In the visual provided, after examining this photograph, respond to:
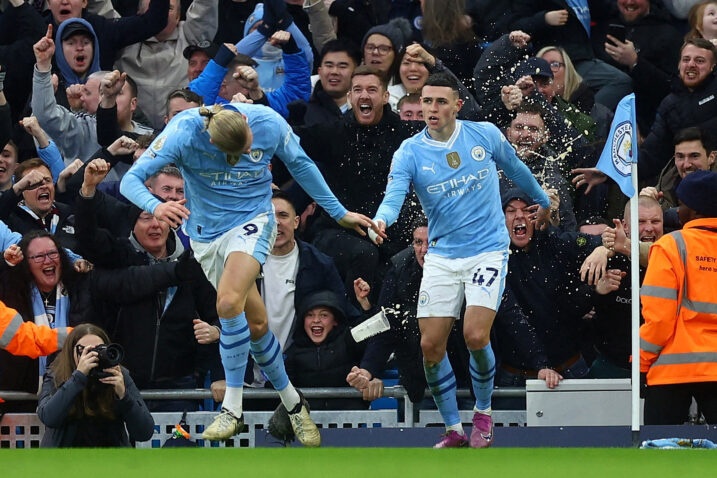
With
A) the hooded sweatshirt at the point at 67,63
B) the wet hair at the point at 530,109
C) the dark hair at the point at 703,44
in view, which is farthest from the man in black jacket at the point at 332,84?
the dark hair at the point at 703,44

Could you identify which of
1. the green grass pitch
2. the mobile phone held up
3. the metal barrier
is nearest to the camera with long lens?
the green grass pitch

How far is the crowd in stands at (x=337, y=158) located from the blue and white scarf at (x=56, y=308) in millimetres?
18

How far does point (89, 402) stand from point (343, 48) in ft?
16.6

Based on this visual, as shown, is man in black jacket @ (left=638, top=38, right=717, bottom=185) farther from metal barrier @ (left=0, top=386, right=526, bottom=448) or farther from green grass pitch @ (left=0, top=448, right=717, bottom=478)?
green grass pitch @ (left=0, top=448, right=717, bottom=478)

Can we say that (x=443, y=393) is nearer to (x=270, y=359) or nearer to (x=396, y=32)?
(x=270, y=359)

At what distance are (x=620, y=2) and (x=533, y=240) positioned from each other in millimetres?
4047

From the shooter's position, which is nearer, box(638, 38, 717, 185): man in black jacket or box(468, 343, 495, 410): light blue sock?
box(468, 343, 495, 410): light blue sock

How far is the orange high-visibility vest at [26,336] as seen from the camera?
9.63 meters

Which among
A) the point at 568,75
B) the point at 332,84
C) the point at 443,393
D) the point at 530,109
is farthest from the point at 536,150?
the point at 443,393

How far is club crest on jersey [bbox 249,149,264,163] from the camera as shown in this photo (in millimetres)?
9422

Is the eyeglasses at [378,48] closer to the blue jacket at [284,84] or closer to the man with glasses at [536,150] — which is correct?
the blue jacket at [284,84]

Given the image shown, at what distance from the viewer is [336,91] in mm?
12977

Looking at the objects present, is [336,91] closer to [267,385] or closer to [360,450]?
[267,385]

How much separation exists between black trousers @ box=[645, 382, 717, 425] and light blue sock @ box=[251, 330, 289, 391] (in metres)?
2.53
